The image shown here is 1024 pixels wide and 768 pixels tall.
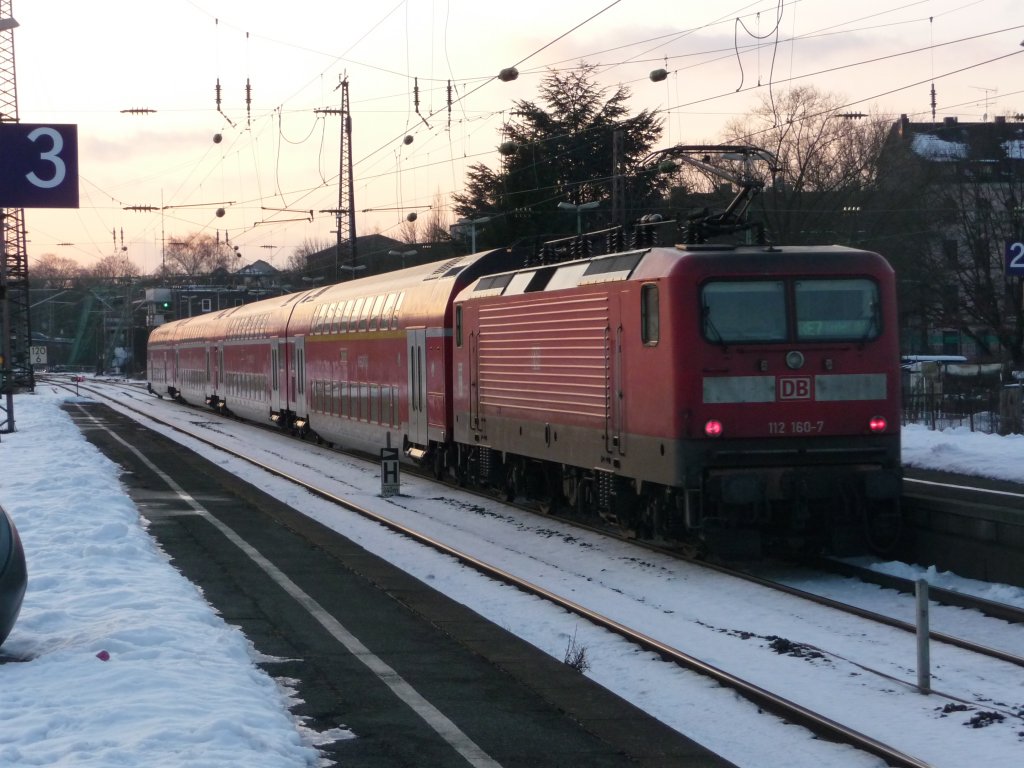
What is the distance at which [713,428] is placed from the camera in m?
12.5

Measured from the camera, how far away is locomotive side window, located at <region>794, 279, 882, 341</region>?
42.1 feet

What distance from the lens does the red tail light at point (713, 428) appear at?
1246 cm

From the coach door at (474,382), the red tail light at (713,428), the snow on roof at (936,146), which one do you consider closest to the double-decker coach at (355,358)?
the coach door at (474,382)

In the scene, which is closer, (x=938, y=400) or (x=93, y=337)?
(x=938, y=400)

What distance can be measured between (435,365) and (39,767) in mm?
15478

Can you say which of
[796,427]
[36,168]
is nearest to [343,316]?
[36,168]

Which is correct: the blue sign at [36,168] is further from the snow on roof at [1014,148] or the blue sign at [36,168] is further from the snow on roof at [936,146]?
the snow on roof at [1014,148]

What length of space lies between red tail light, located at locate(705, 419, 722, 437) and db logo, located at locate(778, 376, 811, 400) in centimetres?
68

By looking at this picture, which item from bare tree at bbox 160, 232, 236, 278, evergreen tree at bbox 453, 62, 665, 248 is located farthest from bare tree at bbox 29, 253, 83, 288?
evergreen tree at bbox 453, 62, 665, 248

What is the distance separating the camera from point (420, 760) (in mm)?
6703

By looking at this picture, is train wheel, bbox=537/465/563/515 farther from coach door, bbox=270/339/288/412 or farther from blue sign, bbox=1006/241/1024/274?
coach door, bbox=270/339/288/412

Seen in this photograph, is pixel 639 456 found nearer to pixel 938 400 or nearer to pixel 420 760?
pixel 420 760

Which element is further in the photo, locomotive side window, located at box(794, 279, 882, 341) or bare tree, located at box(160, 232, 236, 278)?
bare tree, located at box(160, 232, 236, 278)

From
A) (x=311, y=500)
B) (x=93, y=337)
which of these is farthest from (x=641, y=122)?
(x=93, y=337)
